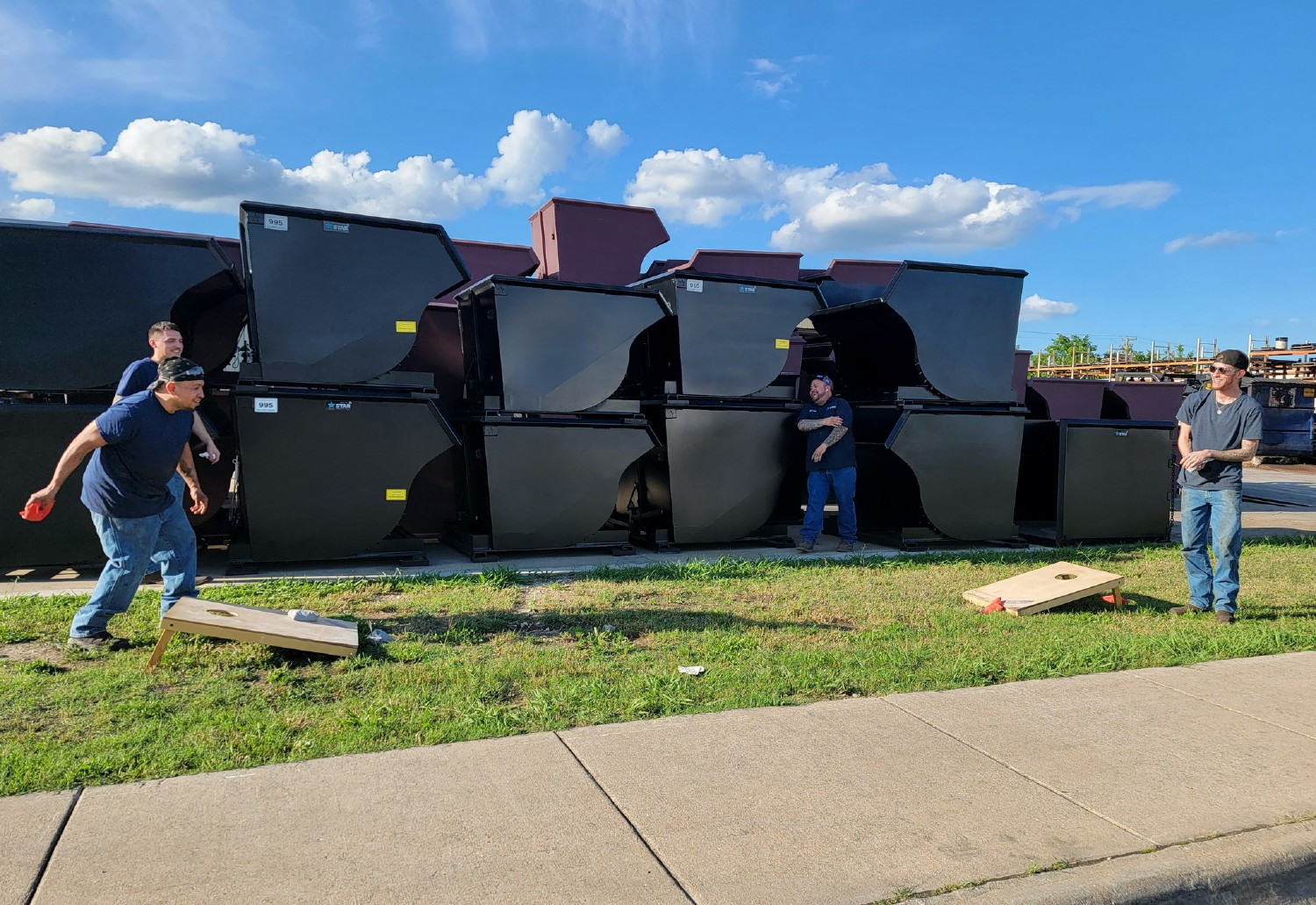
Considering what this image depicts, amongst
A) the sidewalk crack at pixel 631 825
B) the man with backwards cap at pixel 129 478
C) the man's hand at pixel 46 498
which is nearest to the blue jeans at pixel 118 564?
the man with backwards cap at pixel 129 478

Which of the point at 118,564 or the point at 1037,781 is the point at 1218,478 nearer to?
the point at 1037,781

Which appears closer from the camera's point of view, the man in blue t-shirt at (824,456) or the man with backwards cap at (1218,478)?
the man with backwards cap at (1218,478)

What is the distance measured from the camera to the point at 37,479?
21.5ft

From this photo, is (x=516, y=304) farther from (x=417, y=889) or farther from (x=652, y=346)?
(x=417, y=889)

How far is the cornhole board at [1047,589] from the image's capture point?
640 centimetres

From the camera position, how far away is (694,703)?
4328 mm

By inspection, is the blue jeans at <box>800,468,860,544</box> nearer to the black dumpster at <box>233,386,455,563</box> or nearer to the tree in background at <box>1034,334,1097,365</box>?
the black dumpster at <box>233,386,455,563</box>

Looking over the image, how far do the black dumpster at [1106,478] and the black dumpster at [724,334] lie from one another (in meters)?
3.18

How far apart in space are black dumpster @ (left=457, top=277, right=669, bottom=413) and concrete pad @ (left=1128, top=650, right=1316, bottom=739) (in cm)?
487

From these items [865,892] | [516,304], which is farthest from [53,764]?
[516,304]

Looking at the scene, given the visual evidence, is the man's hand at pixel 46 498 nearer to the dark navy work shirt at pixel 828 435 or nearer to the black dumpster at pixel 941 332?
the dark navy work shirt at pixel 828 435

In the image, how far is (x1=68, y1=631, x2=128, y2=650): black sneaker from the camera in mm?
4809

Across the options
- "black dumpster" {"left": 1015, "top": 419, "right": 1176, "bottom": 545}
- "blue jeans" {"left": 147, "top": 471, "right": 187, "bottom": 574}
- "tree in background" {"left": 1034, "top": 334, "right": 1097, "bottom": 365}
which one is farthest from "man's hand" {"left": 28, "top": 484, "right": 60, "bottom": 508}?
"tree in background" {"left": 1034, "top": 334, "right": 1097, "bottom": 365}

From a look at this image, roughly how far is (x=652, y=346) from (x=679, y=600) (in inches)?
134
